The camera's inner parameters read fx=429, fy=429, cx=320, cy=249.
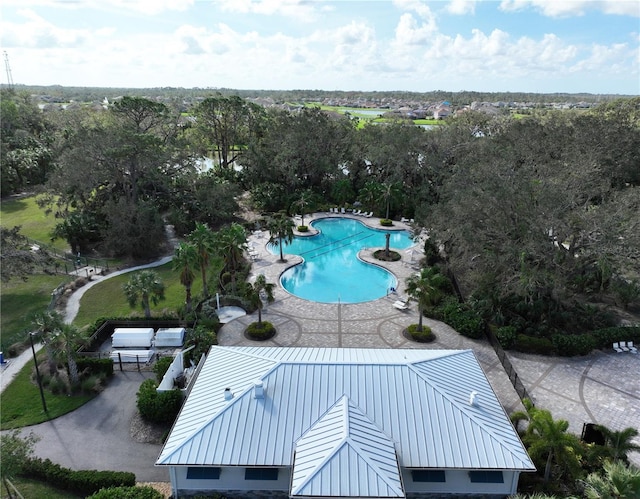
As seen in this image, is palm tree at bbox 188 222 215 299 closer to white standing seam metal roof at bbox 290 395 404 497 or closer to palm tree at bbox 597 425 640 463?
white standing seam metal roof at bbox 290 395 404 497

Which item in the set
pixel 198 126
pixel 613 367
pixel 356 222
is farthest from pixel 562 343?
pixel 198 126

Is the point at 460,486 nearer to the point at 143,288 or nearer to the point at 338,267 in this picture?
the point at 143,288

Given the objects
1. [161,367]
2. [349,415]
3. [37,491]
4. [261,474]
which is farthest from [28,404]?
[349,415]

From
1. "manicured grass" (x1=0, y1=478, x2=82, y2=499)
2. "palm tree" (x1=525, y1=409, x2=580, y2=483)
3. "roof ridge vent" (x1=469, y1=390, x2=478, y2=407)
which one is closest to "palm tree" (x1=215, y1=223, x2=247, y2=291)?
"manicured grass" (x1=0, y1=478, x2=82, y2=499)

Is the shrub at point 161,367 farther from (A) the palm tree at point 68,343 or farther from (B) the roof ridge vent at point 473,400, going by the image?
(B) the roof ridge vent at point 473,400

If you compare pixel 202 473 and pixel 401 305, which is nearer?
pixel 202 473

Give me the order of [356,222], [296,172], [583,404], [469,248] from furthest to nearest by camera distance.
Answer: [296,172] → [356,222] → [469,248] → [583,404]

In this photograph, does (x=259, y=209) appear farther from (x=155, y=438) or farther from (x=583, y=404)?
(x=583, y=404)
